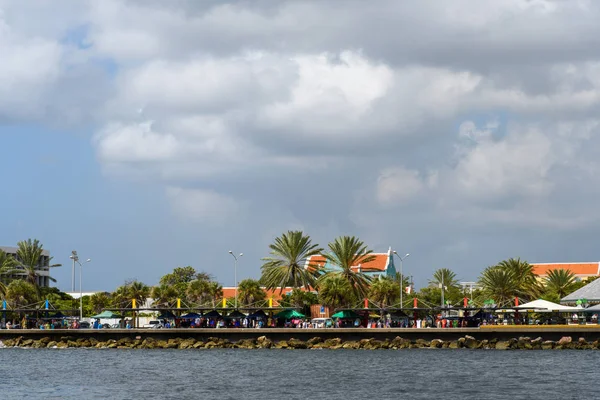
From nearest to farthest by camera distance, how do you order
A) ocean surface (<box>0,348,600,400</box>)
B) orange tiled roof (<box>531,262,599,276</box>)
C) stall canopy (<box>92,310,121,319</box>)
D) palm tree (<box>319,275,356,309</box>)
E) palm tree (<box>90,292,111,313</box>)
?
1. ocean surface (<box>0,348,600,400</box>)
2. palm tree (<box>319,275,356,309</box>)
3. stall canopy (<box>92,310,121,319</box>)
4. palm tree (<box>90,292,111,313</box>)
5. orange tiled roof (<box>531,262,599,276</box>)

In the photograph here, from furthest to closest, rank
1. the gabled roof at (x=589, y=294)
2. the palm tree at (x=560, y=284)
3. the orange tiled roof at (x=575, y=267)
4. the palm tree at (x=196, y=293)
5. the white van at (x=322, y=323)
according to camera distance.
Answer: the orange tiled roof at (x=575, y=267) < the palm tree at (x=196, y=293) < the palm tree at (x=560, y=284) < the gabled roof at (x=589, y=294) < the white van at (x=322, y=323)

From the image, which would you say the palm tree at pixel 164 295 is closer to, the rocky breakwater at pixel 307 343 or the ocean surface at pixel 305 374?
the rocky breakwater at pixel 307 343

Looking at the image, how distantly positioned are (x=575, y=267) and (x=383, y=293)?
212 feet

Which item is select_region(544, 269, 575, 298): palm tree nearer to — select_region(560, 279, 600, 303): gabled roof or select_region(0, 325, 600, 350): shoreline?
select_region(560, 279, 600, 303): gabled roof

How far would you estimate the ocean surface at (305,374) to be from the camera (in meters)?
54.0

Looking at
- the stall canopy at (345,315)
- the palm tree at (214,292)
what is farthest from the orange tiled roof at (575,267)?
the stall canopy at (345,315)

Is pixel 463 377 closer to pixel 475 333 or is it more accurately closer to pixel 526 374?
pixel 526 374

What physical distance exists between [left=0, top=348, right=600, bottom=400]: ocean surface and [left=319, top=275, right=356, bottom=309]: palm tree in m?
17.7

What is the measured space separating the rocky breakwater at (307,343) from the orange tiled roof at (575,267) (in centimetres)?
7862

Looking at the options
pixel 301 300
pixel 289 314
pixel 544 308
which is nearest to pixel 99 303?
pixel 301 300

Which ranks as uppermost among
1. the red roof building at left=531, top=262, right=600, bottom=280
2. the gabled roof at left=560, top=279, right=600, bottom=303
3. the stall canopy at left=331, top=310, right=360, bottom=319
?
the red roof building at left=531, top=262, right=600, bottom=280

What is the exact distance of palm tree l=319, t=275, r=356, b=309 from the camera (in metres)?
104

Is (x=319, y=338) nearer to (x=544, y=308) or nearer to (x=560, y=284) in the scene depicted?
(x=544, y=308)

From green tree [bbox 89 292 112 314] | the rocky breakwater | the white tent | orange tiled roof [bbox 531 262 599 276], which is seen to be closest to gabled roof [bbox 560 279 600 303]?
the white tent
